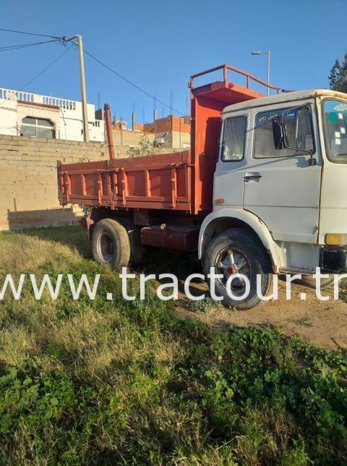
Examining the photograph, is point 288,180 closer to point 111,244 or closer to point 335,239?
point 335,239

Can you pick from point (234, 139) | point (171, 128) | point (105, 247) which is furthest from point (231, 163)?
point (171, 128)

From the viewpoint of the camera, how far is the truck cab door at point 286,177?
13.3ft

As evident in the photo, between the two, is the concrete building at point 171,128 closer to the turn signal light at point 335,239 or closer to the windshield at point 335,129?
the windshield at point 335,129

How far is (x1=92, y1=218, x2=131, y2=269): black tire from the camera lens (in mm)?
6594

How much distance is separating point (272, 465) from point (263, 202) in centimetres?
288

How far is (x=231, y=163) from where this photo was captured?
481 centimetres

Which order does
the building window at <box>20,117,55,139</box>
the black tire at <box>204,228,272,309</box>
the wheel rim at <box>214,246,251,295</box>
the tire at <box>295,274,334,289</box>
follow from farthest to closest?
1. the building window at <box>20,117,55,139</box>
2. the tire at <box>295,274,334,289</box>
3. the wheel rim at <box>214,246,251,295</box>
4. the black tire at <box>204,228,272,309</box>

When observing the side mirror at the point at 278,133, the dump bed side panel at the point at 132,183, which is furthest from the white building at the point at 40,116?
the side mirror at the point at 278,133

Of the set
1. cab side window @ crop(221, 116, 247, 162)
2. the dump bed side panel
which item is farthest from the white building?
cab side window @ crop(221, 116, 247, 162)

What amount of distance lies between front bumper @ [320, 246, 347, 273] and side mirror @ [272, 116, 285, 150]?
1.19 meters

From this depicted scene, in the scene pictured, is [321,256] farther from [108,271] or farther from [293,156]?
[108,271]

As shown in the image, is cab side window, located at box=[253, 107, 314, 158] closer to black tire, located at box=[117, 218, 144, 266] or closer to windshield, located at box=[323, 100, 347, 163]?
windshield, located at box=[323, 100, 347, 163]

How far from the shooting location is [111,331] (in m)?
3.97

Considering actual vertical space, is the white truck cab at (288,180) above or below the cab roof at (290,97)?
below
